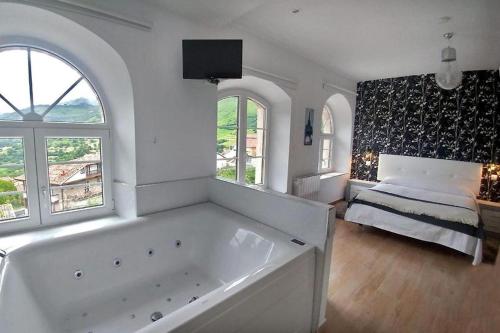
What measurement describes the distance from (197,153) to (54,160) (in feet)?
3.89

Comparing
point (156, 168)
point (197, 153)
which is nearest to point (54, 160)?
point (156, 168)

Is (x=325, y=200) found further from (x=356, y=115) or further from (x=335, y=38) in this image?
(x=335, y=38)

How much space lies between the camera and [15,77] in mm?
1856

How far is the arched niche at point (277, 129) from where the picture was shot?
3.39m

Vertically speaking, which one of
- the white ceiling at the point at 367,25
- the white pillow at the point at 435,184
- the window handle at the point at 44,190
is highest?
the white ceiling at the point at 367,25

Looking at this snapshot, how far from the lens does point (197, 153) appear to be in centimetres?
257

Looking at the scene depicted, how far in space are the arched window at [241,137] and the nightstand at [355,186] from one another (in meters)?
2.10

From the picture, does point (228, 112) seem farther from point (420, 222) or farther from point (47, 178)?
point (420, 222)

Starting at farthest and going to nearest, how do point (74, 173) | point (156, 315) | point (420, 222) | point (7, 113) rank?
point (420, 222)
point (74, 173)
point (7, 113)
point (156, 315)

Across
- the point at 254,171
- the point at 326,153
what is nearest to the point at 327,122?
the point at 326,153

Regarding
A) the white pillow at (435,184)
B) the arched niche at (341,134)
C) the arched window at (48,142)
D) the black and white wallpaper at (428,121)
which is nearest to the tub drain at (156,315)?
the arched window at (48,142)

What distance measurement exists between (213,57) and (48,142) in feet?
4.93

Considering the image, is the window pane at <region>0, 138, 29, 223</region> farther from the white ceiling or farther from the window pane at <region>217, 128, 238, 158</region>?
the window pane at <region>217, 128, 238, 158</region>

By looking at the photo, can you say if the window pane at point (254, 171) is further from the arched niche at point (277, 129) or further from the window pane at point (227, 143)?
the window pane at point (227, 143)
